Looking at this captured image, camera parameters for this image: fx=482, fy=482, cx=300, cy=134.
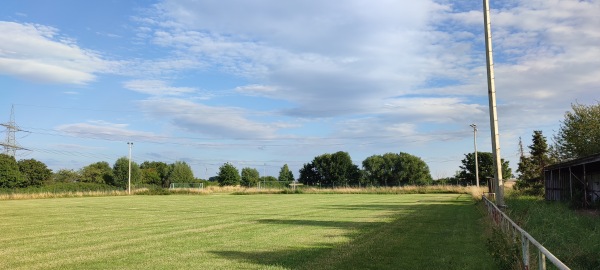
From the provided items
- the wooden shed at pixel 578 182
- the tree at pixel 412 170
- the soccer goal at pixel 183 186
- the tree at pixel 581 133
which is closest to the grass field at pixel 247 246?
the wooden shed at pixel 578 182

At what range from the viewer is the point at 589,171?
2970 centimetres

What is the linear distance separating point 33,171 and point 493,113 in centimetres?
10134

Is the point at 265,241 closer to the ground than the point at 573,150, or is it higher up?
closer to the ground


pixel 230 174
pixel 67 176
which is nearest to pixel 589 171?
pixel 230 174

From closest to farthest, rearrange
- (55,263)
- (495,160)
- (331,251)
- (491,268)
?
(491,268) < (55,263) < (331,251) < (495,160)

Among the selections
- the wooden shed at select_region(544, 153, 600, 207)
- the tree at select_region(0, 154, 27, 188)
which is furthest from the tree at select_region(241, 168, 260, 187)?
the wooden shed at select_region(544, 153, 600, 207)

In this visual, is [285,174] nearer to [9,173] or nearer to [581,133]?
[9,173]

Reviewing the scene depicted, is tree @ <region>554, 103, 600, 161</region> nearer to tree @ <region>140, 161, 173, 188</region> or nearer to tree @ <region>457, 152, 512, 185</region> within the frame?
tree @ <region>457, 152, 512, 185</region>

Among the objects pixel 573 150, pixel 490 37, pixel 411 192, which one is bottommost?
pixel 411 192

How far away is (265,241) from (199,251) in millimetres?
2485

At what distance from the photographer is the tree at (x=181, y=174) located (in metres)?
127

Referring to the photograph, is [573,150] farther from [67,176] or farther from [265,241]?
[67,176]

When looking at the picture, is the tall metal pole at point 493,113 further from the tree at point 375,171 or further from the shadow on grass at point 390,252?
the tree at point 375,171

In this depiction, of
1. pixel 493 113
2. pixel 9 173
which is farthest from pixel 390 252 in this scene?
pixel 9 173
